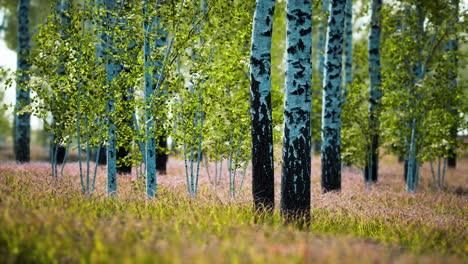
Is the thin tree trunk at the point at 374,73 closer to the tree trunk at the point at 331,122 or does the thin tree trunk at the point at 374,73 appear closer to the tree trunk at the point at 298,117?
the tree trunk at the point at 331,122

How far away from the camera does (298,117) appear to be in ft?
19.9

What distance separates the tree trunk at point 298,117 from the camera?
238 inches

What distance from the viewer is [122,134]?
791 centimetres

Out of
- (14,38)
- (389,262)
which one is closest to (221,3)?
(389,262)

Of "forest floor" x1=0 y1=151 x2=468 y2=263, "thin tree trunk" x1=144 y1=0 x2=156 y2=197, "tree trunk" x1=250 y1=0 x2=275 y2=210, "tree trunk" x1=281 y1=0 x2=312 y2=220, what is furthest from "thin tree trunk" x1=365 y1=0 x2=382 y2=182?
"thin tree trunk" x1=144 y1=0 x2=156 y2=197

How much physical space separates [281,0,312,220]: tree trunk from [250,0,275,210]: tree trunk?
14.5 inches

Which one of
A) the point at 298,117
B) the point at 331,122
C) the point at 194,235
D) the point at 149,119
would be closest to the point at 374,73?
the point at 331,122

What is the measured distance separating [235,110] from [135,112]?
246 cm

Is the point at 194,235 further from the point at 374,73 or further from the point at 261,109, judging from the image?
the point at 374,73

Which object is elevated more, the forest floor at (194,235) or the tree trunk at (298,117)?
the tree trunk at (298,117)

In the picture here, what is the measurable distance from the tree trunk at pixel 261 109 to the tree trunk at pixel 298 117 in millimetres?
367

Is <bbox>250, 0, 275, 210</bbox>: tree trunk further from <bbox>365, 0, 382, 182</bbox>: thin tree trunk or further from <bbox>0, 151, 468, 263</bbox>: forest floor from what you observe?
<bbox>365, 0, 382, 182</bbox>: thin tree trunk

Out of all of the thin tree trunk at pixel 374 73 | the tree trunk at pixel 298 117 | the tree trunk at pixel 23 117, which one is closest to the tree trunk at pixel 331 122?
the thin tree trunk at pixel 374 73

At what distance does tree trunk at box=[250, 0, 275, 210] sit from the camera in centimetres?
636
